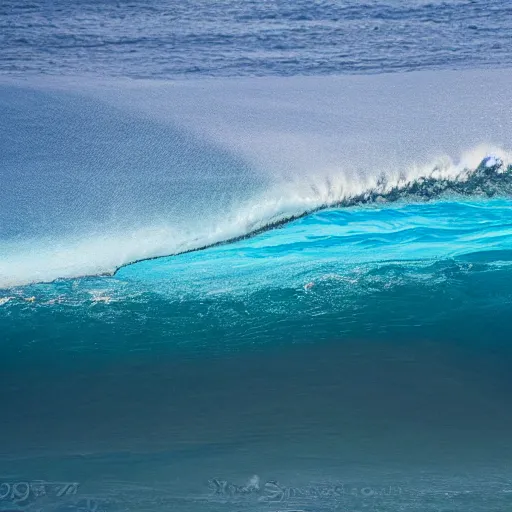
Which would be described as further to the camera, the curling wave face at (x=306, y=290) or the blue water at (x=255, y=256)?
the curling wave face at (x=306, y=290)

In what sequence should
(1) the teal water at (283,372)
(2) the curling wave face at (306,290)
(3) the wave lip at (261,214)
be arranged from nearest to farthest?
1. (1) the teal water at (283,372)
2. (2) the curling wave face at (306,290)
3. (3) the wave lip at (261,214)

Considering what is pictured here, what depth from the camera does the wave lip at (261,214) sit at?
1.68m

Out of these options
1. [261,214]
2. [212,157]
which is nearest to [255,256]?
[261,214]

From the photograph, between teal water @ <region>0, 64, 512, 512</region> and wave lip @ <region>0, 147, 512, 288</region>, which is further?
wave lip @ <region>0, 147, 512, 288</region>

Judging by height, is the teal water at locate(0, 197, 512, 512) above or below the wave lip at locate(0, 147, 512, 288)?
below

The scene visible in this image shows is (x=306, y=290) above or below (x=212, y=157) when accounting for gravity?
below

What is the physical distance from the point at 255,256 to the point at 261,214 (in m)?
0.10

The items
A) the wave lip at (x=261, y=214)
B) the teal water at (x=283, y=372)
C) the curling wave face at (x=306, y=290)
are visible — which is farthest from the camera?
the wave lip at (x=261, y=214)

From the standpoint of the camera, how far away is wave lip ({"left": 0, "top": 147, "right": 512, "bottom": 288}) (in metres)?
1.68

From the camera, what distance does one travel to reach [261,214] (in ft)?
5.67

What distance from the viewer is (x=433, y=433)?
1.37m

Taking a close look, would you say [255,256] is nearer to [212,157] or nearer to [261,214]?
[261,214]

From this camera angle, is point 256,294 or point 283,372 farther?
point 256,294

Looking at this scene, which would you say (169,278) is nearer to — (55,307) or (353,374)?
(55,307)
